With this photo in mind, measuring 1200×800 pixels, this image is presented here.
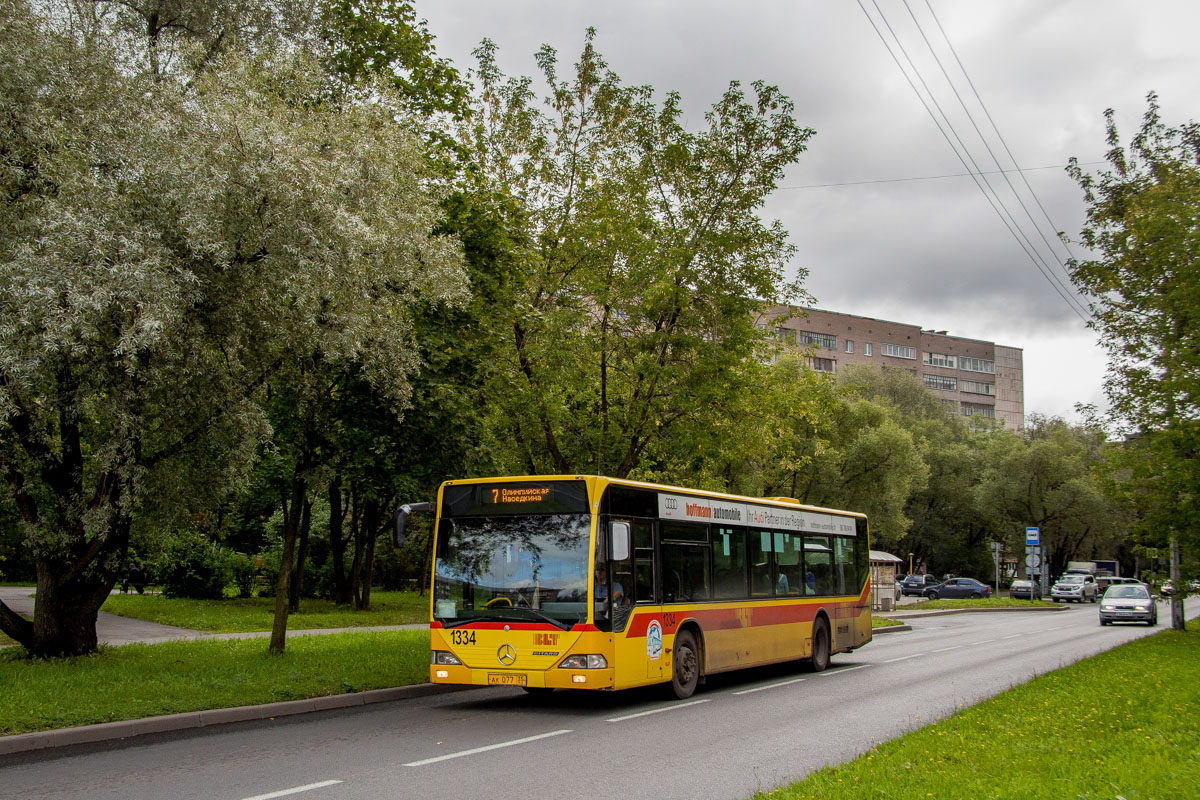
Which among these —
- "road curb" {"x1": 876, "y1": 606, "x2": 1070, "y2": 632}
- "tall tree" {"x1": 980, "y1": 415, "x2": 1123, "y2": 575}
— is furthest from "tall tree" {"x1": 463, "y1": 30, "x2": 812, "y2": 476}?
"tall tree" {"x1": 980, "y1": 415, "x2": 1123, "y2": 575}

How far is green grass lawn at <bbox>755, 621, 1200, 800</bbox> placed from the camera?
22.2ft

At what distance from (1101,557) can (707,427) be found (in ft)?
255

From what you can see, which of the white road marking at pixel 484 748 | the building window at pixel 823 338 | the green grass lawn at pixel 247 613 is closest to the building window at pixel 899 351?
the building window at pixel 823 338

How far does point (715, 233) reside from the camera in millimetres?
20234

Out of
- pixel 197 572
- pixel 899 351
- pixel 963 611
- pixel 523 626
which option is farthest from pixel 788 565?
pixel 899 351

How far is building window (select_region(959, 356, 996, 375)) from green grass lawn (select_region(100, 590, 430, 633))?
300 feet

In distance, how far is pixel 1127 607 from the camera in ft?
120

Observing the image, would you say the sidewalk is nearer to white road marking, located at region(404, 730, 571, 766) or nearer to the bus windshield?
the bus windshield

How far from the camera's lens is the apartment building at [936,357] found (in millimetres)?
100500

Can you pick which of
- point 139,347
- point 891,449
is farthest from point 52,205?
point 891,449

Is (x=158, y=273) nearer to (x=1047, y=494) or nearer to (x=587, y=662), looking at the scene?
(x=587, y=662)

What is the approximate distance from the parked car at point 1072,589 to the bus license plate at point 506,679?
175ft

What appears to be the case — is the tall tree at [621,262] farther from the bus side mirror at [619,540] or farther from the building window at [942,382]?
the building window at [942,382]

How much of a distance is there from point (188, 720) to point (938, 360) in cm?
10689
